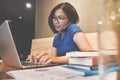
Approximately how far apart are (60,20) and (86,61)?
4.55 feet

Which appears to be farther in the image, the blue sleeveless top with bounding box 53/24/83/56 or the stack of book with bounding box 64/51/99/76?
the blue sleeveless top with bounding box 53/24/83/56

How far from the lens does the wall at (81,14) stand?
252 centimetres

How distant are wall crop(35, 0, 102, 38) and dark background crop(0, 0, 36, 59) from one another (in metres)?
0.14

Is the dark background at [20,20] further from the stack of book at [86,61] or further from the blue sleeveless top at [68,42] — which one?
the stack of book at [86,61]

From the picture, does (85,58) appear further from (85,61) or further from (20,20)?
(20,20)

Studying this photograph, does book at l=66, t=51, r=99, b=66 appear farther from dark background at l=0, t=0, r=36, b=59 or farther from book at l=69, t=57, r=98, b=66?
dark background at l=0, t=0, r=36, b=59

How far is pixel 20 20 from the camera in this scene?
3.82 m

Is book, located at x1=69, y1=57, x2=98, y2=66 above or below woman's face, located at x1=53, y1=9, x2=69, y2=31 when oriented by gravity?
below

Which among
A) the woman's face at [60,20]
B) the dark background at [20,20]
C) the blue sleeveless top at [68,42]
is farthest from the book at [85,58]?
the dark background at [20,20]

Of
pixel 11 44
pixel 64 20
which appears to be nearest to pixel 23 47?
pixel 64 20

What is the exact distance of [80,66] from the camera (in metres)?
0.81

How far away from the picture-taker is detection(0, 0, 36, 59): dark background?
12.1 ft

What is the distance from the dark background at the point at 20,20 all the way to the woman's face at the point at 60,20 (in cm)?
169

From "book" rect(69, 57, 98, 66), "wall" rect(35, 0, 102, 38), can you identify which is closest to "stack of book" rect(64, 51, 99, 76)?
"book" rect(69, 57, 98, 66)
